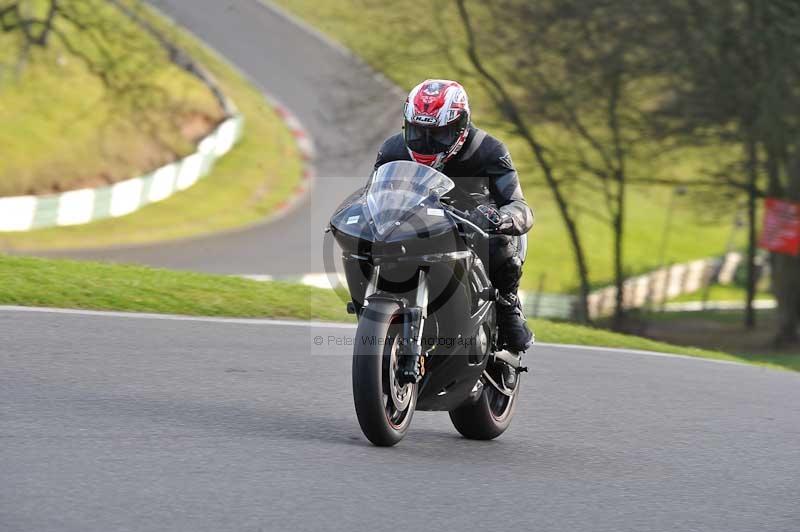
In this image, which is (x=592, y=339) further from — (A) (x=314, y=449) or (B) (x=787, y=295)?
(B) (x=787, y=295)

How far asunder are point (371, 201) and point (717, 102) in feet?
59.6

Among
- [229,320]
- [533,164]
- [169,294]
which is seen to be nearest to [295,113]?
[533,164]

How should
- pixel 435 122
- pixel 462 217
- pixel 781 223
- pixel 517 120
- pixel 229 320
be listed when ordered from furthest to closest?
pixel 517 120 → pixel 781 223 → pixel 229 320 → pixel 435 122 → pixel 462 217

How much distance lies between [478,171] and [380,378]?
4.49ft

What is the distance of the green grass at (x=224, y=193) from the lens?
92.3 feet

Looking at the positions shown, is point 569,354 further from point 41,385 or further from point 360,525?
point 360,525

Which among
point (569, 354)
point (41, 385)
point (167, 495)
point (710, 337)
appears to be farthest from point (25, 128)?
point (167, 495)

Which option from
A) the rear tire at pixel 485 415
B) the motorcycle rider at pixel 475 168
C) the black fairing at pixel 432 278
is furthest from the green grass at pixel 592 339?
the black fairing at pixel 432 278

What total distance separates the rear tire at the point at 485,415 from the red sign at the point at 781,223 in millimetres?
17531

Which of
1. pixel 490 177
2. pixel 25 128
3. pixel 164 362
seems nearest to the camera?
pixel 490 177

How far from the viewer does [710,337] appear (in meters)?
29.1

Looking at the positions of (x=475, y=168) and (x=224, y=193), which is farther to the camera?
(x=224, y=193)

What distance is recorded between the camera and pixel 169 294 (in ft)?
35.9

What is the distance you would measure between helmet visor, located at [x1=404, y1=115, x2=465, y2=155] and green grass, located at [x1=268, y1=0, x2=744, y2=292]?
20.1 metres
